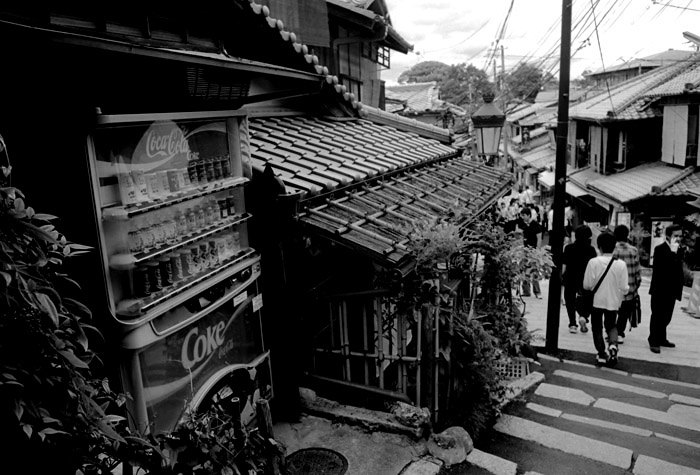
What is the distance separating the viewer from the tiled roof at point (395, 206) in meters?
6.36

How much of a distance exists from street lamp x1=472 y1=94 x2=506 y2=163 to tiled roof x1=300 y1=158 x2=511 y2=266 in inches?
77.4

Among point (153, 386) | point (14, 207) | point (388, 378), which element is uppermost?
point (14, 207)

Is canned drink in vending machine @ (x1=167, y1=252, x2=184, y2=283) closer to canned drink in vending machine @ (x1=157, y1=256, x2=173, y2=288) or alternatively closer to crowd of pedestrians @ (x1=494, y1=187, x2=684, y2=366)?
canned drink in vending machine @ (x1=157, y1=256, x2=173, y2=288)

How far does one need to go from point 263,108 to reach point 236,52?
2941mm

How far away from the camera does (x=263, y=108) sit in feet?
31.8

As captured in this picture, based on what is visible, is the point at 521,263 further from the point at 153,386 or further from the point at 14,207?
the point at 14,207

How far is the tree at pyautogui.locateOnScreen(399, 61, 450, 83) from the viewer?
3604 inches

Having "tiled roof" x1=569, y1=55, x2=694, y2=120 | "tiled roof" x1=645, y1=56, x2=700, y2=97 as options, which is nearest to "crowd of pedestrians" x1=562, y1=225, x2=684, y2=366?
"tiled roof" x1=645, y1=56, x2=700, y2=97

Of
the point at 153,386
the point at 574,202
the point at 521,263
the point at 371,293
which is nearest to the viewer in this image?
the point at 153,386

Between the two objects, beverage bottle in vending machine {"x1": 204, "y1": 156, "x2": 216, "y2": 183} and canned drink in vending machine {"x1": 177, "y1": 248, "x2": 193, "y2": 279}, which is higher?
beverage bottle in vending machine {"x1": 204, "y1": 156, "x2": 216, "y2": 183}

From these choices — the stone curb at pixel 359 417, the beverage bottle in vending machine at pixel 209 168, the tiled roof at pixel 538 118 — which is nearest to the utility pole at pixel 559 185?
the stone curb at pixel 359 417

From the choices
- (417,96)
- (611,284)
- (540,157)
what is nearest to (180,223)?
(611,284)

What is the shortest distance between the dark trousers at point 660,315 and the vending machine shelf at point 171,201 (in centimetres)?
911

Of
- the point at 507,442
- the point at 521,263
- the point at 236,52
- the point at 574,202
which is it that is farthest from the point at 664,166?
the point at 236,52
